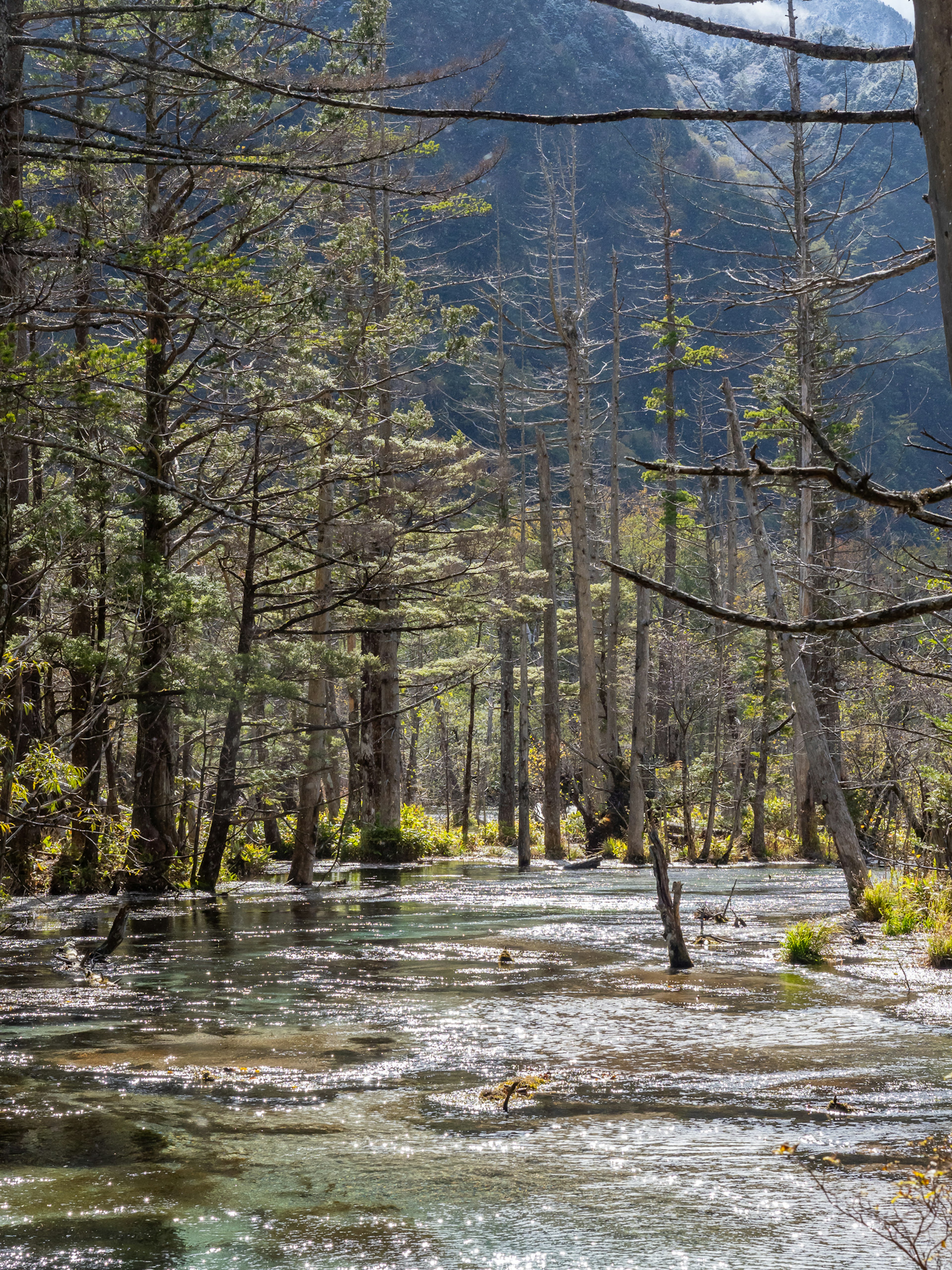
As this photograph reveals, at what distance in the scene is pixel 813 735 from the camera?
13.3 m

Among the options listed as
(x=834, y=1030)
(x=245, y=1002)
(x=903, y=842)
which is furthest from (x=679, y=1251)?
(x=903, y=842)

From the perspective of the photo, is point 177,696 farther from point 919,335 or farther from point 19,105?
point 919,335

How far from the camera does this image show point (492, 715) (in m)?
53.0

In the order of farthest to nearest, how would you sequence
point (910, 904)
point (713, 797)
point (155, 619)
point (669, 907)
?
point (713, 797), point (155, 619), point (910, 904), point (669, 907)

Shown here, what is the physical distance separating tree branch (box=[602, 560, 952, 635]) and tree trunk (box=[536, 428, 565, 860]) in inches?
956

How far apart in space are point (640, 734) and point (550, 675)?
8842mm

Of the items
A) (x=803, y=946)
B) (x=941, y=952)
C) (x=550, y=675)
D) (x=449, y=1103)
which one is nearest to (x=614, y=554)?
(x=550, y=675)

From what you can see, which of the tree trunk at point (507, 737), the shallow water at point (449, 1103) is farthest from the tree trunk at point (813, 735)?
the tree trunk at point (507, 737)

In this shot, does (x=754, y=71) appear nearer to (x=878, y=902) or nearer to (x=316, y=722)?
(x=316, y=722)

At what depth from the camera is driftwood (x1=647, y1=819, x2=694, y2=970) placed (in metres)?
9.32

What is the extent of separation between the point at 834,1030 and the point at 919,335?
100496mm

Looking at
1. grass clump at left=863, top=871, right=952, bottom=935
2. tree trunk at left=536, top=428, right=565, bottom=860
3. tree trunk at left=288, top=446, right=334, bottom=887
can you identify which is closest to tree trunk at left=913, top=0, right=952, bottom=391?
grass clump at left=863, top=871, right=952, bottom=935

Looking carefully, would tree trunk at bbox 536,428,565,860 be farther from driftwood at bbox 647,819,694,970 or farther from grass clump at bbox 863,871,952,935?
driftwood at bbox 647,819,694,970

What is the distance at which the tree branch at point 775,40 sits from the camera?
1583 mm
